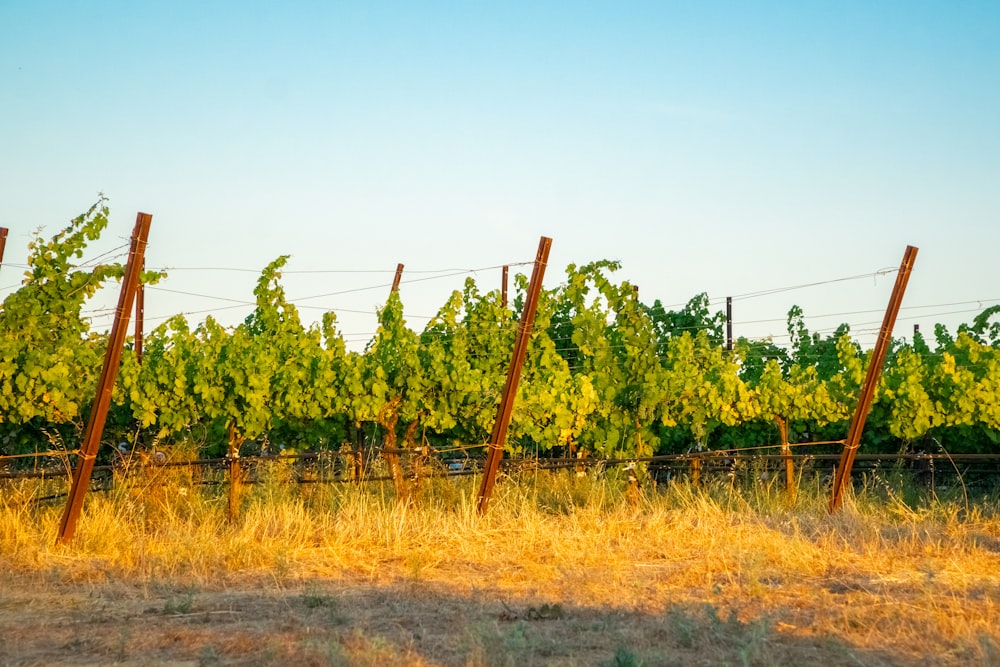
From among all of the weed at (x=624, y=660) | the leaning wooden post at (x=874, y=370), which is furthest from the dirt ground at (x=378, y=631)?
the leaning wooden post at (x=874, y=370)

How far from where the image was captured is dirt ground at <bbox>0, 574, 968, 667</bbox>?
16.9ft

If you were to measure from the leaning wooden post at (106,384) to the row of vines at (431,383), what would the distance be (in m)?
1.36

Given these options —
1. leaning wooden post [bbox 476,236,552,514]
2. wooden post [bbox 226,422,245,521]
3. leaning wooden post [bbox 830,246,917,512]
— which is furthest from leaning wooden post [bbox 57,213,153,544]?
leaning wooden post [bbox 830,246,917,512]

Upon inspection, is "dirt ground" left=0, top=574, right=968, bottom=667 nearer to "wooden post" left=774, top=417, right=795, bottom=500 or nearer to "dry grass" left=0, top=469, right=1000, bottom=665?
"dry grass" left=0, top=469, right=1000, bottom=665

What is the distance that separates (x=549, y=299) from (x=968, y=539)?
25.2 ft

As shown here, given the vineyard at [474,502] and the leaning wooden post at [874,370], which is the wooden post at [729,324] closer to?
the vineyard at [474,502]

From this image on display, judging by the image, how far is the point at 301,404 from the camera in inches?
487

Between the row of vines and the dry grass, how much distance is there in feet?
4.05

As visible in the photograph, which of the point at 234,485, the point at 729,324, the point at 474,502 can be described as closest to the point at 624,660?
the point at 474,502

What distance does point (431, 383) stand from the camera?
487 inches

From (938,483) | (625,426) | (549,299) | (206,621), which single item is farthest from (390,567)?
(938,483)

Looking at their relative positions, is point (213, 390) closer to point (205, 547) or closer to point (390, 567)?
point (205, 547)

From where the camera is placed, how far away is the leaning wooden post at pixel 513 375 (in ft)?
33.2

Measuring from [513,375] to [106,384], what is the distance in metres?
3.70
